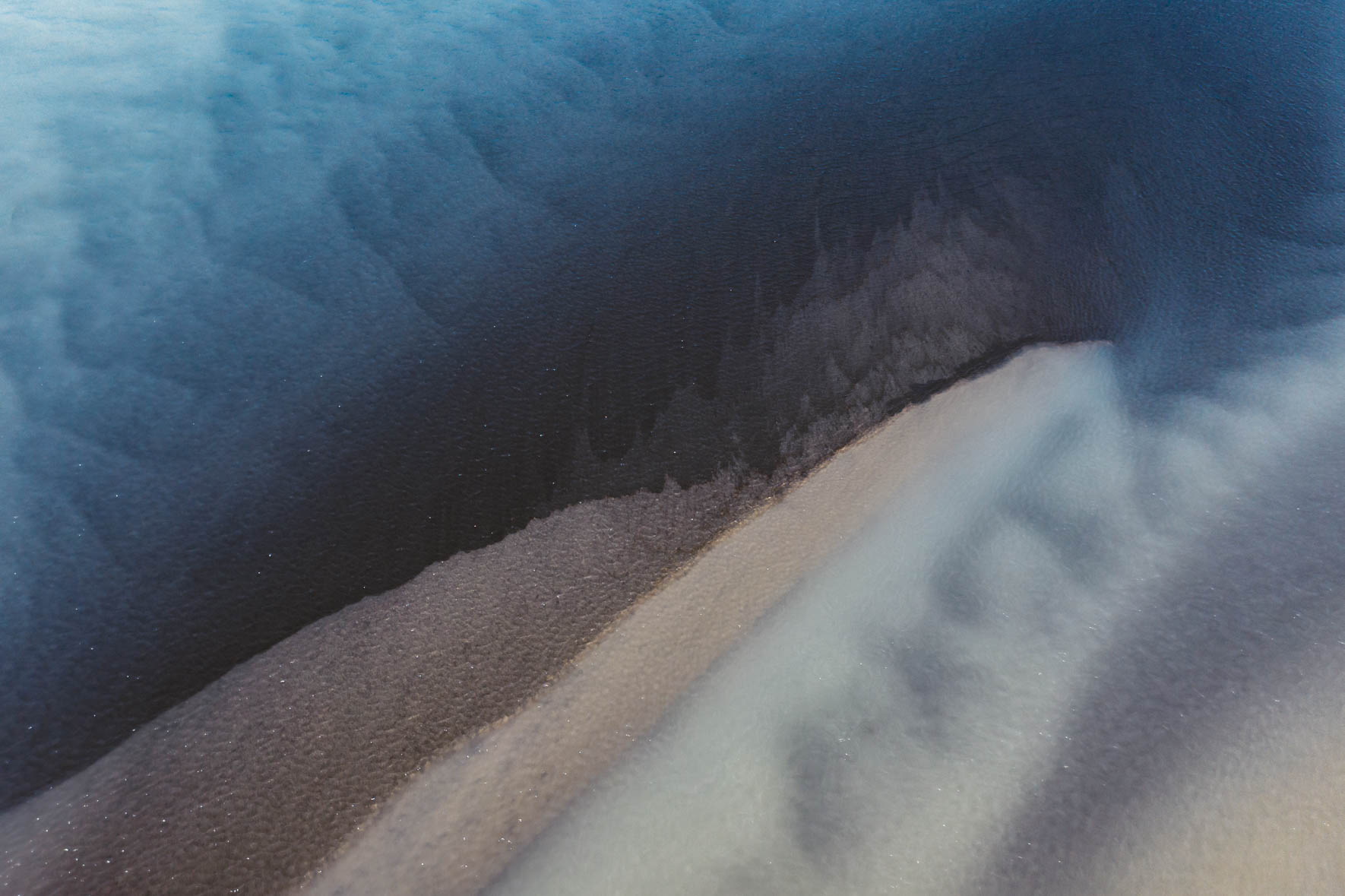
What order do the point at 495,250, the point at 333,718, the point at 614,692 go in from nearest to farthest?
the point at 333,718
the point at 614,692
the point at 495,250

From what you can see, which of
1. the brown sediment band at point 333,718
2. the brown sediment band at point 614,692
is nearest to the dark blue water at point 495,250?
the brown sediment band at point 333,718

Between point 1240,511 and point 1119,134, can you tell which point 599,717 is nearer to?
point 1240,511

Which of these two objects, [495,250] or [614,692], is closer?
[614,692]

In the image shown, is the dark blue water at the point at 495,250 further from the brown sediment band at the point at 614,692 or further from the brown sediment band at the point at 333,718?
the brown sediment band at the point at 614,692

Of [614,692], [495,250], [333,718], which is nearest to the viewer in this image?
[333,718]

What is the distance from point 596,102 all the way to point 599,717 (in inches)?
304

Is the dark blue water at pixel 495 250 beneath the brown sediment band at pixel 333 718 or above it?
above

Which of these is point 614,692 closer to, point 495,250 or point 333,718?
point 333,718

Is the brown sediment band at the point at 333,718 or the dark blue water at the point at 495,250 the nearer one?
the brown sediment band at the point at 333,718

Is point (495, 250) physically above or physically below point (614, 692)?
above

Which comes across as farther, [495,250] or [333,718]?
[495,250]

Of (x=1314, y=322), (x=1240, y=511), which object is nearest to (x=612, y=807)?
(x=1240, y=511)

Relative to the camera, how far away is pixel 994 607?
5.39 m

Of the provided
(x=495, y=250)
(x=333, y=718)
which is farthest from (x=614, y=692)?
(x=495, y=250)
